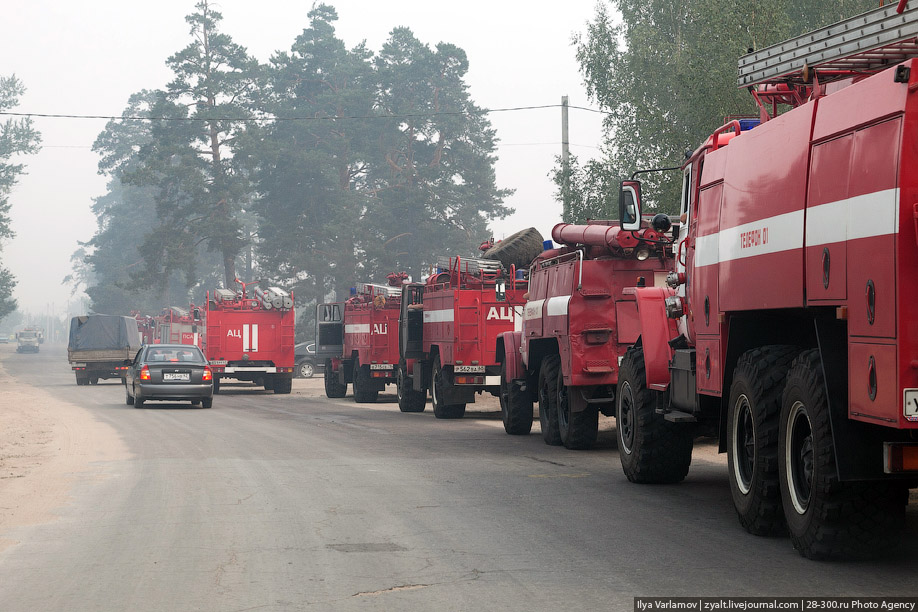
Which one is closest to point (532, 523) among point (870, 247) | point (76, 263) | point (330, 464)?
point (870, 247)

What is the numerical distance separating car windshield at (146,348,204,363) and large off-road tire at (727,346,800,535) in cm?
2067

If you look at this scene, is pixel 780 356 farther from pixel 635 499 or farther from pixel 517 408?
pixel 517 408

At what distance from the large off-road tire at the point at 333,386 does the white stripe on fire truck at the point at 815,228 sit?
87.4 feet

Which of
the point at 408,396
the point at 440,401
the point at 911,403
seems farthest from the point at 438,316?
the point at 911,403

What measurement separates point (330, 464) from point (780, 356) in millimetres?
7243

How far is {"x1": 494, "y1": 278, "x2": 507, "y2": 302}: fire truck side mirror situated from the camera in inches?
854

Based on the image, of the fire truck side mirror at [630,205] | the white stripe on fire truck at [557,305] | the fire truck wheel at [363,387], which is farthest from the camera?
the fire truck wheel at [363,387]

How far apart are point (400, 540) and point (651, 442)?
159 inches

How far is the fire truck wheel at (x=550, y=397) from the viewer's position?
16359 mm

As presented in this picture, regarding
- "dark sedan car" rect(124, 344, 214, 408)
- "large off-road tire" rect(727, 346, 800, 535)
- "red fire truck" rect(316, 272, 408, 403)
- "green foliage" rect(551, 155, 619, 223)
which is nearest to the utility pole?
"green foliage" rect(551, 155, 619, 223)

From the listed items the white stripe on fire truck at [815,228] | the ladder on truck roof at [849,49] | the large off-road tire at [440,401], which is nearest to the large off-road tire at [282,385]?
the large off-road tire at [440,401]

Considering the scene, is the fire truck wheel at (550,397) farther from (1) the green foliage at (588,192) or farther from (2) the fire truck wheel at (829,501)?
(1) the green foliage at (588,192)

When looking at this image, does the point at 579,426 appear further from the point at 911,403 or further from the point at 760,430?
the point at 911,403

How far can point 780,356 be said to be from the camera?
8250mm
